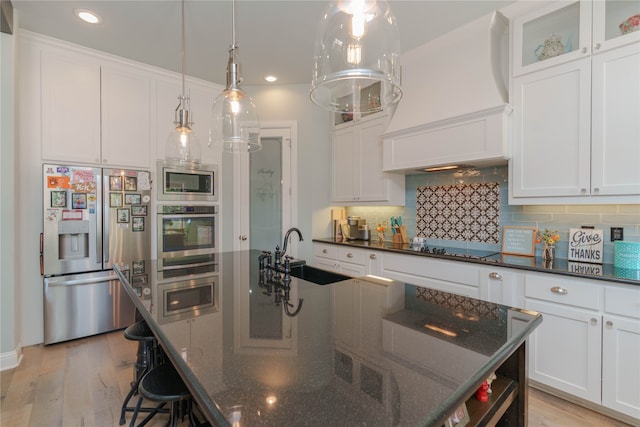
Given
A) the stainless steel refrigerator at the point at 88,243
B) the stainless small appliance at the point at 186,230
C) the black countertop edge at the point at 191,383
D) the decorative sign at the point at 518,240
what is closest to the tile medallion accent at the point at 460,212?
the decorative sign at the point at 518,240

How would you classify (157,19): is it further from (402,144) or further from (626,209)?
(626,209)

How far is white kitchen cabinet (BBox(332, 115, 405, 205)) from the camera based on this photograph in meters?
3.34

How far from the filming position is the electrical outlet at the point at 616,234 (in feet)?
6.81

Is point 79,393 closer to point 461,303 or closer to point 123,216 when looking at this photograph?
point 123,216

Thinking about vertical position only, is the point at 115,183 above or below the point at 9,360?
above

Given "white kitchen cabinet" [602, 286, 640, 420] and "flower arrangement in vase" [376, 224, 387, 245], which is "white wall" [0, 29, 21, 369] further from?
"white kitchen cabinet" [602, 286, 640, 420]

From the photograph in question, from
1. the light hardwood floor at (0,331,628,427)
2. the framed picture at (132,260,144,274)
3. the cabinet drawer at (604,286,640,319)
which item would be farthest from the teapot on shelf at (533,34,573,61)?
the framed picture at (132,260,144,274)

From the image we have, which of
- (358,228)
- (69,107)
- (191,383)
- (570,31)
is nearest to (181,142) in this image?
(69,107)

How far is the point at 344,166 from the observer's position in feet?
12.3

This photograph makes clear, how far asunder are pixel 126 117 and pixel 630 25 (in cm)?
428

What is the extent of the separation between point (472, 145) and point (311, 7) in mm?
1713

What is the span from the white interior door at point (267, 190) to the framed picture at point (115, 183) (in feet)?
4.21

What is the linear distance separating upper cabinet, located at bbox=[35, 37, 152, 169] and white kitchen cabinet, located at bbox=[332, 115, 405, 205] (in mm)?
2228

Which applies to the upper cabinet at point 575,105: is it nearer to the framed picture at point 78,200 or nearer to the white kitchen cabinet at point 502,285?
the white kitchen cabinet at point 502,285
